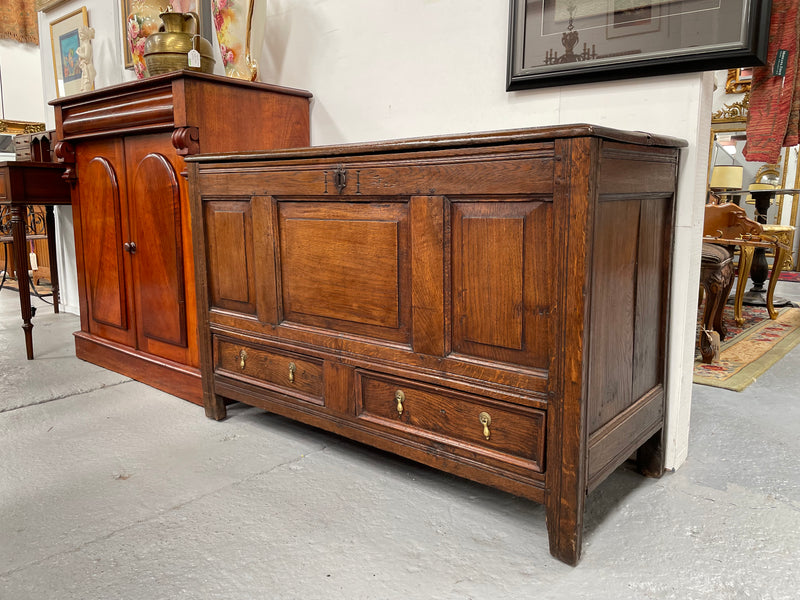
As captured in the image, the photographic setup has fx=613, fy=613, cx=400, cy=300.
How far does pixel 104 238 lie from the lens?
2881mm

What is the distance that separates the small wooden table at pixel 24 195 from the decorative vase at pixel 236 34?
1.31 m

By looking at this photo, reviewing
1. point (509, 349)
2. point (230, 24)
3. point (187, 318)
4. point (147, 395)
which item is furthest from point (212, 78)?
point (509, 349)

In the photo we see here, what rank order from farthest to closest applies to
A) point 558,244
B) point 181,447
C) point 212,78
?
point 212,78, point 181,447, point 558,244

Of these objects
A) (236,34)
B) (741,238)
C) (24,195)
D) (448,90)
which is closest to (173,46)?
(236,34)

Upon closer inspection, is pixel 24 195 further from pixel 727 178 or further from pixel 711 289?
pixel 727 178

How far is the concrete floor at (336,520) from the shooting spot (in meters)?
1.37

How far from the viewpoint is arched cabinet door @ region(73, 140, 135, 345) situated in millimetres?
2758

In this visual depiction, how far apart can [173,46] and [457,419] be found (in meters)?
1.98

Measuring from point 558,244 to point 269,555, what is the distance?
1004mm

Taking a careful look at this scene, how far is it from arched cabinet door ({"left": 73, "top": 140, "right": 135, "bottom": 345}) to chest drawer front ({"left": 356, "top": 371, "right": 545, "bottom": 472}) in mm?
1540

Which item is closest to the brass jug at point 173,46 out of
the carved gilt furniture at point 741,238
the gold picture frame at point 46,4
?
the gold picture frame at point 46,4

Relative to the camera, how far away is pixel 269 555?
1.48 meters

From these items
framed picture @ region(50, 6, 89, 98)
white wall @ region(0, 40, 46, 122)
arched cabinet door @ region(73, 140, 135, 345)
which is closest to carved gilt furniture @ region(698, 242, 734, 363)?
arched cabinet door @ region(73, 140, 135, 345)

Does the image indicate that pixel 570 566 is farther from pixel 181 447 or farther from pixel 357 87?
pixel 357 87
